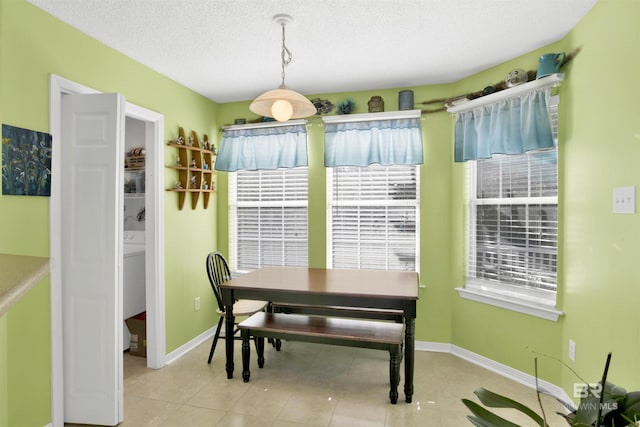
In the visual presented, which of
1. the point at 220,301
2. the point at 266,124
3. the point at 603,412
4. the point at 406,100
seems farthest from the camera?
the point at 266,124

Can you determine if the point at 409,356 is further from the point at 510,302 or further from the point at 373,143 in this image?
the point at 373,143

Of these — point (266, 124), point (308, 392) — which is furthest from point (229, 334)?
point (266, 124)

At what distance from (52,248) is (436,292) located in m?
3.06

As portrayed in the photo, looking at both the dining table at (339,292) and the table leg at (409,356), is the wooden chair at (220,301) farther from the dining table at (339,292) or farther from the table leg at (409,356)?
the table leg at (409,356)

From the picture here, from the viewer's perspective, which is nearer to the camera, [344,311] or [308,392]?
[308,392]

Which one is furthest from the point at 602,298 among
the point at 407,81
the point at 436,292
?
the point at 407,81

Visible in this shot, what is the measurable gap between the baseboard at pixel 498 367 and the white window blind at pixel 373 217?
767 millimetres

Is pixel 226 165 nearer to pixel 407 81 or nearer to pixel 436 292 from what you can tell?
pixel 407 81

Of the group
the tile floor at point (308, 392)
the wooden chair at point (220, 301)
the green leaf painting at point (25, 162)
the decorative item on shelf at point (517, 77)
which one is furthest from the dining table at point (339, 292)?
the decorative item on shelf at point (517, 77)

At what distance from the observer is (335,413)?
7.84ft

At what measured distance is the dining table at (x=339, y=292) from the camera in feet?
8.01

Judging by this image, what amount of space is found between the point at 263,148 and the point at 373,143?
1.16m

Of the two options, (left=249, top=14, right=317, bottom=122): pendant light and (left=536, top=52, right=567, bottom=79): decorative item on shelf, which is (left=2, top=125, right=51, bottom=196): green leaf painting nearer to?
(left=249, top=14, right=317, bottom=122): pendant light

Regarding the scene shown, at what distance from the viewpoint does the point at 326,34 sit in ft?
8.06
